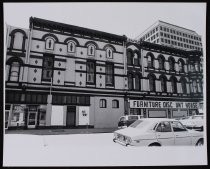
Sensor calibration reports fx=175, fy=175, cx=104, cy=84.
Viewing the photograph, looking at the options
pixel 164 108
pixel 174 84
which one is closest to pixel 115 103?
pixel 164 108

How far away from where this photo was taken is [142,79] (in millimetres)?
14688

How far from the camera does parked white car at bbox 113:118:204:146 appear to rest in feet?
19.2

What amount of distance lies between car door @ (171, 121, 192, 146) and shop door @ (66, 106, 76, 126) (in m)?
8.81

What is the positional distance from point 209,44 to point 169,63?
7115mm

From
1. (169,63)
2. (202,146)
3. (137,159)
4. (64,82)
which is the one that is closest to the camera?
(137,159)

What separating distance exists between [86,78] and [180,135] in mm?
9191

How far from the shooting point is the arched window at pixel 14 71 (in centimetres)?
1235

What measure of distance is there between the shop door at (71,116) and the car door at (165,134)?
28.5 feet

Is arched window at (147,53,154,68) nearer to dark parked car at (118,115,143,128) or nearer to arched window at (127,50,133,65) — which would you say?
arched window at (127,50,133,65)

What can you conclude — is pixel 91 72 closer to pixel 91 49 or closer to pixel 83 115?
pixel 91 49

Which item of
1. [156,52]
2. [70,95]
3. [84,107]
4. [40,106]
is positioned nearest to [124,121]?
[84,107]

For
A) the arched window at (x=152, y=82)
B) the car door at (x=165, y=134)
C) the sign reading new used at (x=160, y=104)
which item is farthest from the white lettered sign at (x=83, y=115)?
the car door at (x=165, y=134)

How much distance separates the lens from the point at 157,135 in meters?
6.07

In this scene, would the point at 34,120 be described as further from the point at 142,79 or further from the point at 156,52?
the point at 156,52
